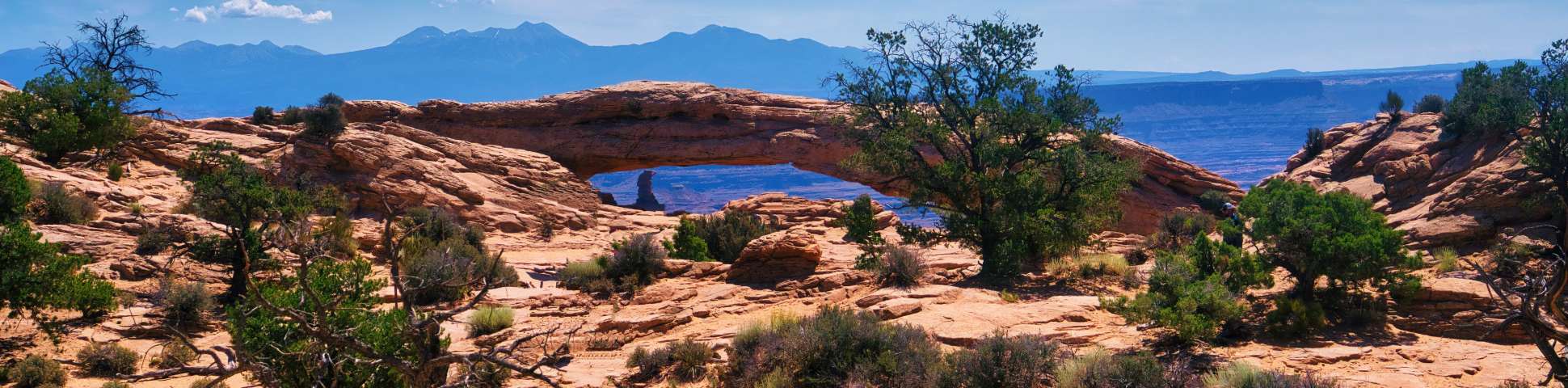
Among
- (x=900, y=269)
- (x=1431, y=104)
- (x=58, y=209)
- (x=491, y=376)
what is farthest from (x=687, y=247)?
(x=1431, y=104)

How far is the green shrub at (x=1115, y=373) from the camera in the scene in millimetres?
8625

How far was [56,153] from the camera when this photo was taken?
21.6 metres

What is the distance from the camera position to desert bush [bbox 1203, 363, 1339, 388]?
323 inches

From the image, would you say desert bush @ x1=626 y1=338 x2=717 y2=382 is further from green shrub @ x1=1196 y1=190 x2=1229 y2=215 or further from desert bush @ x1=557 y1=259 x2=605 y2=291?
green shrub @ x1=1196 y1=190 x2=1229 y2=215

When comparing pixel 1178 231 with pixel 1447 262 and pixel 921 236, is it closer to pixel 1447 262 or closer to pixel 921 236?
pixel 1447 262

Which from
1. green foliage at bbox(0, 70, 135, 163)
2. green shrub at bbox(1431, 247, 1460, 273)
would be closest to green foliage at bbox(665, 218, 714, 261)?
green shrub at bbox(1431, 247, 1460, 273)

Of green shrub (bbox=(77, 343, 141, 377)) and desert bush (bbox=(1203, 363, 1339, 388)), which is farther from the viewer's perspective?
green shrub (bbox=(77, 343, 141, 377))

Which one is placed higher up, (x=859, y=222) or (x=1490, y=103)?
(x=1490, y=103)

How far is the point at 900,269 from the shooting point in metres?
14.8

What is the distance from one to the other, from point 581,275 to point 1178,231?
1530cm

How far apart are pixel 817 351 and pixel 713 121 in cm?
2464

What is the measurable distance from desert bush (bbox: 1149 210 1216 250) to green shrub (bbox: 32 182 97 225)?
2379cm

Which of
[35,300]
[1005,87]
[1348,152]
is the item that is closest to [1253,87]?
[1348,152]

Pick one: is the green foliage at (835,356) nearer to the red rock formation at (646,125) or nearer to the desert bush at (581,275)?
the desert bush at (581,275)
